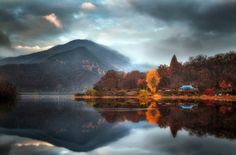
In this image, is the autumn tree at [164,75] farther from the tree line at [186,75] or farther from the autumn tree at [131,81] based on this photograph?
the autumn tree at [131,81]

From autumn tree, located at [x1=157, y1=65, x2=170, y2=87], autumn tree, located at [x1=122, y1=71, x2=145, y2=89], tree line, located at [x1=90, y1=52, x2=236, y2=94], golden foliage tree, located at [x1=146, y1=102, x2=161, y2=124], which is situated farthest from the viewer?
autumn tree, located at [x1=122, y1=71, x2=145, y2=89]

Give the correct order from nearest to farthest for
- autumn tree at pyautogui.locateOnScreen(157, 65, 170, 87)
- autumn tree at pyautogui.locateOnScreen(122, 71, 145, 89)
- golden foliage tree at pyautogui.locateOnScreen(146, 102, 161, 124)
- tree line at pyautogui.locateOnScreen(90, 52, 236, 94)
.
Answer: golden foliage tree at pyautogui.locateOnScreen(146, 102, 161, 124) → tree line at pyautogui.locateOnScreen(90, 52, 236, 94) → autumn tree at pyautogui.locateOnScreen(157, 65, 170, 87) → autumn tree at pyautogui.locateOnScreen(122, 71, 145, 89)

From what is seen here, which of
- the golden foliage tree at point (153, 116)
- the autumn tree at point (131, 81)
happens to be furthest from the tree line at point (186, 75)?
the golden foliage tree at point (153, 116)

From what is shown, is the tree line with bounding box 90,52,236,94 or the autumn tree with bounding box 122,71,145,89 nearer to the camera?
the tree line with bounding box 90,52,236,94

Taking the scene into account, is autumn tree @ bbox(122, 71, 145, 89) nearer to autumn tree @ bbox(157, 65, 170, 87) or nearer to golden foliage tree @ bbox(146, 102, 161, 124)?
autumn tree @ bbox(157, 65, 170, 87)

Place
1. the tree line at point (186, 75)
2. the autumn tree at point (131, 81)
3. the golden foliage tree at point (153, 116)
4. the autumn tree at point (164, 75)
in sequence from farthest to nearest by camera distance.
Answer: the autumn tree at point (131, 81) < the autumn tree at point (164, 75) < the tree line at point (186, 75) < the golden foliage tree at point (153, 116)

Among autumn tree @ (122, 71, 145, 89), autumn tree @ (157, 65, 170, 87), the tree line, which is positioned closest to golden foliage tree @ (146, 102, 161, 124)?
the tree line

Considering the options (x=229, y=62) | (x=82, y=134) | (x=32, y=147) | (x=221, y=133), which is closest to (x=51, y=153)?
(x=32, y=147)

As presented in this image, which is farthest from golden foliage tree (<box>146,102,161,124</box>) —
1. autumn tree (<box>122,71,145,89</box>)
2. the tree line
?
autumn tree (<box>122,71,145,89</box>)

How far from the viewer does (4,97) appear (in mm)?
81312

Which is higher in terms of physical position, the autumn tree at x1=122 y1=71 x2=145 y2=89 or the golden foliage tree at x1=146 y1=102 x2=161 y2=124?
the autumn tree at x1=122 y1=71 x2=145 y2=89

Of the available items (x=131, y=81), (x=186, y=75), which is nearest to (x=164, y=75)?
(x=186, y=75)

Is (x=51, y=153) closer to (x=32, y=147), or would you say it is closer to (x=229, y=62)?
(x=32, y=147)

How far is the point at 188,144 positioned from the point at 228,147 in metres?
2.47
